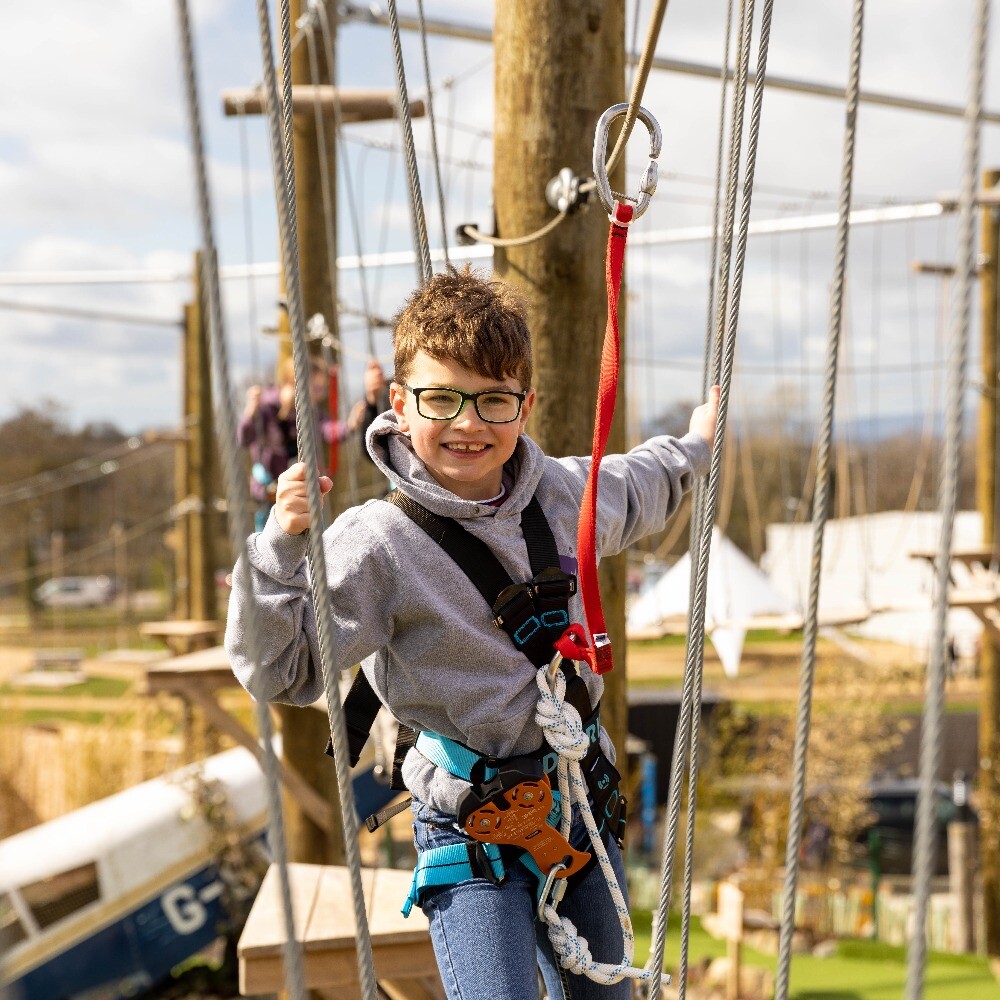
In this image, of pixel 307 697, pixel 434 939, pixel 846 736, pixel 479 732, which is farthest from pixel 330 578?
pixel 846 736

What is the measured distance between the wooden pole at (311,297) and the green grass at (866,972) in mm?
2571

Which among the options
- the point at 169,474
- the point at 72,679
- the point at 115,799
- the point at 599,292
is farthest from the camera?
the point at 169,474

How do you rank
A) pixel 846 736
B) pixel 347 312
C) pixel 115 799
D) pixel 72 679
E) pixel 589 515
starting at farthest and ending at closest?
pixel 72 679
pixel 846 736
pixel 115 799
pixel 347 312
pixel 589 515

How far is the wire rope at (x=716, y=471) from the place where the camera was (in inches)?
50.8

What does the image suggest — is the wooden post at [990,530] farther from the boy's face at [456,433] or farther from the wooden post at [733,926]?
the boy's face at [456,433]

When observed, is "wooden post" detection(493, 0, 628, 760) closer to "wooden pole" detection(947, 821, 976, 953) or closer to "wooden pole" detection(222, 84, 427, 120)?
"wooden pole" detection(222, 84, 427, 120)

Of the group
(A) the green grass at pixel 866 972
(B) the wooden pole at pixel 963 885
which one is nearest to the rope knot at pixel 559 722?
(A) the green grass at pixel 866 972

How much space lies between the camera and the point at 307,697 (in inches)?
47.7

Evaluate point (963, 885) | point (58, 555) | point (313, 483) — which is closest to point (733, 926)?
point (963, 885)

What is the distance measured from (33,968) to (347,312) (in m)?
4.60

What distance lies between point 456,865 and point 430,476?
453 millimetres

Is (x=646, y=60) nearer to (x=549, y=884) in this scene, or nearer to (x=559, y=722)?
(x=559, y=722)

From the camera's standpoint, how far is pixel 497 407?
131 cm

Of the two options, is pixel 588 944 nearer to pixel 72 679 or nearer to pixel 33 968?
pixel 33 968
